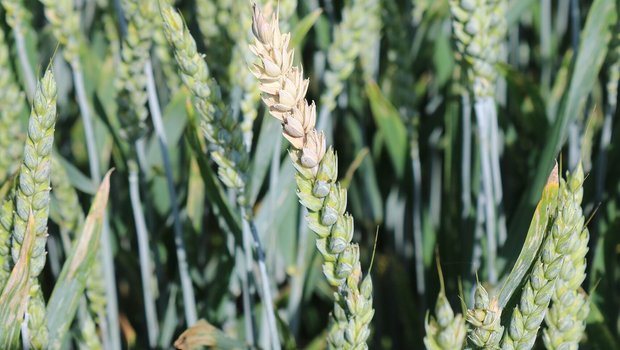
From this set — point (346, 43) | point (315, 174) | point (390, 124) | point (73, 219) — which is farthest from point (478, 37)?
point (73, 219)

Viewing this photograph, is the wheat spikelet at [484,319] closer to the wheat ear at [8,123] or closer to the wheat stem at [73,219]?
the wheat stem at [73,219]

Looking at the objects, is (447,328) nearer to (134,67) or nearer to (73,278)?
(73,278)

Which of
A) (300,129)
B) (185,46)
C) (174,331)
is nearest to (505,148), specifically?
(174,331)

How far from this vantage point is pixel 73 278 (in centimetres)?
82

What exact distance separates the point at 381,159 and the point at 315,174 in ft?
2.79

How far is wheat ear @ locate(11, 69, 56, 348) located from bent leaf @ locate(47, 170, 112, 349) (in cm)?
8

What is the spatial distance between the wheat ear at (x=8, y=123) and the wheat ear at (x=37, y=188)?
27 cm

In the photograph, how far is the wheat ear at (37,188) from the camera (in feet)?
2.02

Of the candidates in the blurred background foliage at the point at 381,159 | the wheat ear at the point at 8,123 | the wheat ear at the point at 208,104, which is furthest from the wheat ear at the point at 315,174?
the wheat ear at the point at 8,123

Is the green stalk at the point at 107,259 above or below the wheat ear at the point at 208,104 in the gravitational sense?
below

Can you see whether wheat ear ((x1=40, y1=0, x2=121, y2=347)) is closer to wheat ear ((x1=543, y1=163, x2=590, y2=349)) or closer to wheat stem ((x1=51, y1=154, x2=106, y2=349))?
wheat stem ((x1=51, y1=154, x2=106, y2=349))

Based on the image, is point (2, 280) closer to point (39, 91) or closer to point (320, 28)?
point (39, 91)

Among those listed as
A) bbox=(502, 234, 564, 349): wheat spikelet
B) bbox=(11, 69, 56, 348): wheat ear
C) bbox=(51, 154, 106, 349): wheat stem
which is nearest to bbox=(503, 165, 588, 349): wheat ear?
bbox=(502, 234, 564, 349): wheat spikelet

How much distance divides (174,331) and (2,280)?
40cm
